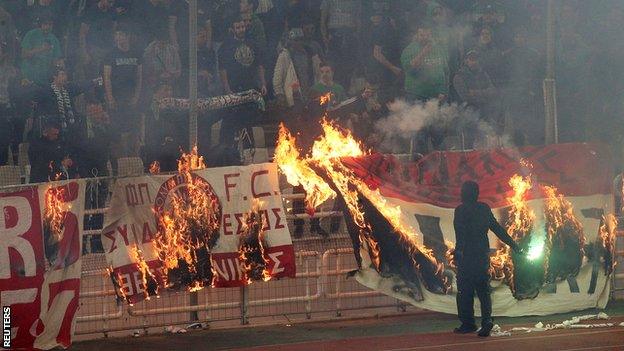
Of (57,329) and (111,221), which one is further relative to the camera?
(111,221)

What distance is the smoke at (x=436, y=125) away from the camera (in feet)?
53.6

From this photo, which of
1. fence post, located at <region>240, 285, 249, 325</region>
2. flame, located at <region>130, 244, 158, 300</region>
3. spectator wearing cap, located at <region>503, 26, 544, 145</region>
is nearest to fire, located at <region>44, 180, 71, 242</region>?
flame, located at <region>130, 244, 158, 300</region>

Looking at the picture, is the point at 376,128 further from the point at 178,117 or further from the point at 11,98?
the point at 11,98

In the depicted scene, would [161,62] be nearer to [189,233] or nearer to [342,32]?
[342,32]

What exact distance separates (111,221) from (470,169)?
4006 millimetres

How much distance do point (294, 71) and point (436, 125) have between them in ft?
8.07

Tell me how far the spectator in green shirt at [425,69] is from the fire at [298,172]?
4712 millimetres

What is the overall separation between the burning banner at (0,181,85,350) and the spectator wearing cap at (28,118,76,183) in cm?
352

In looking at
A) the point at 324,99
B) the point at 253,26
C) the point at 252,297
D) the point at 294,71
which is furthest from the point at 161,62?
the point at 252,297

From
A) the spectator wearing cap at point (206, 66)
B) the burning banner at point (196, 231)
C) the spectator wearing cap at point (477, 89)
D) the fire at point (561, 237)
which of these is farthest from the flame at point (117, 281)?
the spectator wearing cap at point (477, 89)

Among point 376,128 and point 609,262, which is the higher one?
point 376,128

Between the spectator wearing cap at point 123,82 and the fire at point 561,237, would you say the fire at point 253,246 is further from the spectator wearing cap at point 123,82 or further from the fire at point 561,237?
the spectator wearing cap at point 123,82

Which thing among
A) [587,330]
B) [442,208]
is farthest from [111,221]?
[587,330]

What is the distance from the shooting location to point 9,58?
16562mm
